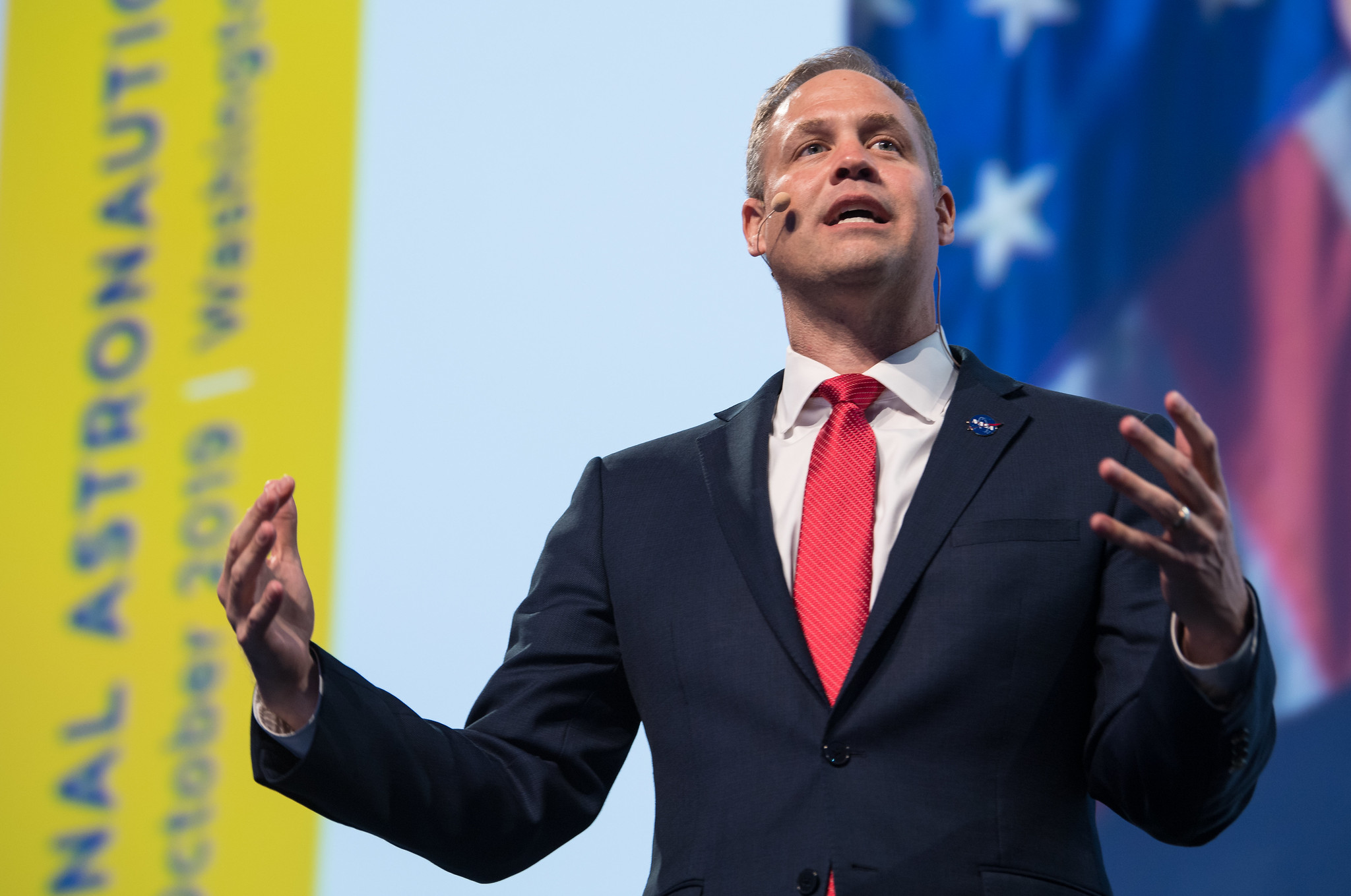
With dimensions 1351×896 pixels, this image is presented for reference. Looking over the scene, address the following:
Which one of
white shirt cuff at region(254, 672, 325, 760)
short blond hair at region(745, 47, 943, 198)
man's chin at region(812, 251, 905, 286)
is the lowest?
white shirt cuff at region(254, 672, 325, 760)

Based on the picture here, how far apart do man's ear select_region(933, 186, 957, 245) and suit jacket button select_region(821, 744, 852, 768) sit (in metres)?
0.86

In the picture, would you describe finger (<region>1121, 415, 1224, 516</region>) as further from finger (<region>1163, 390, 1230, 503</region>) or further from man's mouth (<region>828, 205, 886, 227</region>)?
man's mouth (<region>828, 205, 886, 227</region>)

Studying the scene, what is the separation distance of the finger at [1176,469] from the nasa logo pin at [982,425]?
0.42 meters

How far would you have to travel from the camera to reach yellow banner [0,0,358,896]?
2.58 metres

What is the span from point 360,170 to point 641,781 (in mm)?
1370

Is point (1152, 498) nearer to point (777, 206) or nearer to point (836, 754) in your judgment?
point (836, 754)

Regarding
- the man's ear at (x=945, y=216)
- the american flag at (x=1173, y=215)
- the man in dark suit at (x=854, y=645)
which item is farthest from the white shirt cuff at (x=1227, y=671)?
the american flag at (x=1173, y=215)

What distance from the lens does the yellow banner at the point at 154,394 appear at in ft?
8.46

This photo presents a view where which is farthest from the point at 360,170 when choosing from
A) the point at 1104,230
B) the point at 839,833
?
the point at 839,833

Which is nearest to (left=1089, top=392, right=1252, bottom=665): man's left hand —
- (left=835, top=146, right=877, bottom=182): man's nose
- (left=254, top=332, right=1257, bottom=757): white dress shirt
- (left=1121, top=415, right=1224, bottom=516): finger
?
(left=1121, top=415, right=1224, bottom=516): finger

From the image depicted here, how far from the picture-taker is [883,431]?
5.22 feet

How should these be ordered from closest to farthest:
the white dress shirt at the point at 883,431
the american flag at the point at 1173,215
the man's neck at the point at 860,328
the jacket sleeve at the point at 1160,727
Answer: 1. the jacket sleeve at the point at 1160,727
2. the white dress shirt at the point at 883,431
3. the man's neck at the point at 860,328
4. the american flag at the point at 1173,215

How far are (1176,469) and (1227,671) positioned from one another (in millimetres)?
192

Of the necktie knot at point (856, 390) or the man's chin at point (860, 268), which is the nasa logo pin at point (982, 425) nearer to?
the necktie knot at point (856, 390)
